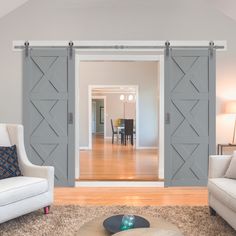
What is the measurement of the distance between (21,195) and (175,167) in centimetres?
274

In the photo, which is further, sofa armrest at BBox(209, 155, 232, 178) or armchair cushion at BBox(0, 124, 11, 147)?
armchair cushion at BBox(0, 124, 11, 147)

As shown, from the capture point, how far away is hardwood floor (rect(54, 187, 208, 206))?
12.8 feet

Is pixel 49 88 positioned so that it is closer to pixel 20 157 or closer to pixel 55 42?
pixel 55 42

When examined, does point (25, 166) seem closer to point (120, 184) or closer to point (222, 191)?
point (120, 184)

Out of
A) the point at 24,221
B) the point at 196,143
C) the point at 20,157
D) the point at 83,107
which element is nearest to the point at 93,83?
the point at 83,107

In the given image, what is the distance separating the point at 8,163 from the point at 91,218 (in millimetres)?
1151

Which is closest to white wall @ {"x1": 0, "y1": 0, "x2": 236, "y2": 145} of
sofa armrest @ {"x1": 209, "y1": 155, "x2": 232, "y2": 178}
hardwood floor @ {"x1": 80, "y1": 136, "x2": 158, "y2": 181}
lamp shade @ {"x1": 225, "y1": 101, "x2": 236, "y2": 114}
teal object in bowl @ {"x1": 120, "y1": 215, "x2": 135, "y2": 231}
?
lamp shade @ {"x1": 225, "y1": 101, "x2": 236, "y2": 114}

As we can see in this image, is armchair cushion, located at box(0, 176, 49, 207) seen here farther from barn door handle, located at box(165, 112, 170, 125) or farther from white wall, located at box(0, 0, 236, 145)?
barn door handle, located at box(165, 112, 170, 125)
